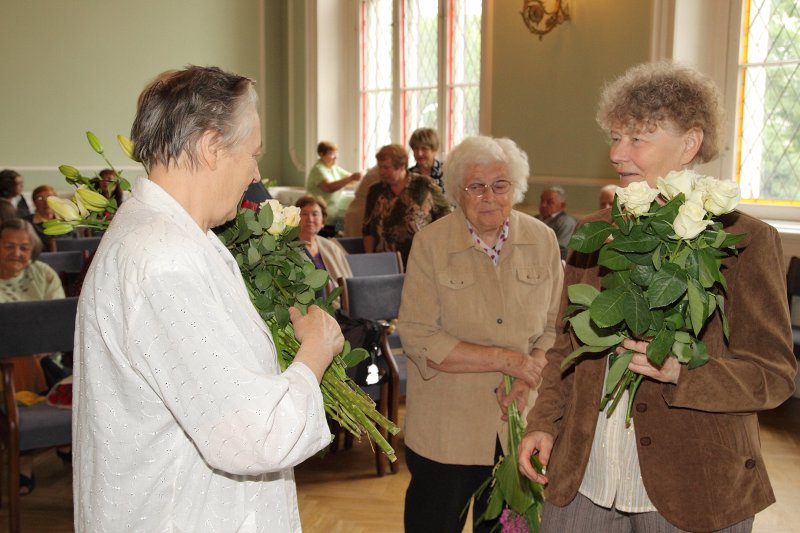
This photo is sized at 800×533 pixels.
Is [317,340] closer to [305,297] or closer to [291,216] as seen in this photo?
[305,297]

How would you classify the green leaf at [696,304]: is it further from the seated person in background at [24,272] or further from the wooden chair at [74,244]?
the wooden chair at [74,244]

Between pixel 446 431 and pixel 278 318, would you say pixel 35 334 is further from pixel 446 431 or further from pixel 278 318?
pixel 278 318

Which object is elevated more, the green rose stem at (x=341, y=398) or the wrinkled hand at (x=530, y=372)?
the green rose stem at (x=341, y=398)

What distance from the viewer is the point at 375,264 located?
557 centimetres

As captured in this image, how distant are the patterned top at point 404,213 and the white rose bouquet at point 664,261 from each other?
4.60 meters

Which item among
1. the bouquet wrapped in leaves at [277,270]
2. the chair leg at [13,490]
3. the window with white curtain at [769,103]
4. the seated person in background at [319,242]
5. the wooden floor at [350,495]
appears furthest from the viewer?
the window with white curtain at [769,103]

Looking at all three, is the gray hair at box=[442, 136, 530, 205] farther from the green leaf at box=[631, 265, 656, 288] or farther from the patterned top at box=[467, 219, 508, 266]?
the green leaf at box=[631, 265, 656, 288]

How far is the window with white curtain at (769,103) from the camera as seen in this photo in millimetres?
6086

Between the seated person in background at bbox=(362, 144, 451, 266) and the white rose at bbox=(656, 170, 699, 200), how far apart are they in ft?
15.1

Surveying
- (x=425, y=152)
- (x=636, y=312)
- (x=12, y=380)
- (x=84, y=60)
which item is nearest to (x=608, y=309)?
(x=636, y=312)

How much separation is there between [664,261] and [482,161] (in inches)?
51.5

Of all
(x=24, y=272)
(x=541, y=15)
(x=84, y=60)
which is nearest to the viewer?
(x=24, y=272)

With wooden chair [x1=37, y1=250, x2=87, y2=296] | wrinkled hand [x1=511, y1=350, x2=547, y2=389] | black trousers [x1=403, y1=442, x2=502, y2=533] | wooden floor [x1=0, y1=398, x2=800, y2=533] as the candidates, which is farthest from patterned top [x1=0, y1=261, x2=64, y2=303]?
wrinkled hand [x1=511, y1=350, x2=547, y2=389]

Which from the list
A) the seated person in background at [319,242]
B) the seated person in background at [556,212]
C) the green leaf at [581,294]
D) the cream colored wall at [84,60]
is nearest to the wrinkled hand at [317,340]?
the green leaf at [581,294]
